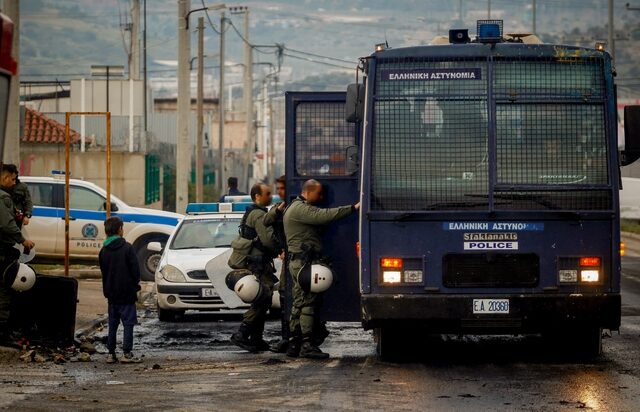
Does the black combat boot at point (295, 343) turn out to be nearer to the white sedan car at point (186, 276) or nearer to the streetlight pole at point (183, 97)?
the white sedan car at point (186, 276)

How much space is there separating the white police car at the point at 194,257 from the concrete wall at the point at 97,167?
22825 mm

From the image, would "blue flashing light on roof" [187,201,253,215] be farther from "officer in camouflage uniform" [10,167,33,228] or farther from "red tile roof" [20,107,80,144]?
"red tile roof" [20,107,80,144]

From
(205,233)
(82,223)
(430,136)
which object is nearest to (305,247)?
(430,136)

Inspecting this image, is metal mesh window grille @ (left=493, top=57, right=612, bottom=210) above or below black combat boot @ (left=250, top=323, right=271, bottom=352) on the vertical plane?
above

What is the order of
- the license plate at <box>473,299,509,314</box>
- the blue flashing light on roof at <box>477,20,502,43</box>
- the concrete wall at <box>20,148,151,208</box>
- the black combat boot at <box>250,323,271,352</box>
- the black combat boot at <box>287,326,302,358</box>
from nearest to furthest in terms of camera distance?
the license plate at <box>473,299,509,314</box>
the blue flashing light on roof at <box>477,20,502,43</box>
the black combat boot at <box>287,326,302,358</box>
the black combat boot at <box>250,323,271,352</box>
the concrete wall at <box>20,148,151,208</box>

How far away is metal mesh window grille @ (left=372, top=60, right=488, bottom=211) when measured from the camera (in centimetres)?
1304

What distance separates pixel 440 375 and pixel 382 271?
43.5 inches

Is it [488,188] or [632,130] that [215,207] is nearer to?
[488,188]

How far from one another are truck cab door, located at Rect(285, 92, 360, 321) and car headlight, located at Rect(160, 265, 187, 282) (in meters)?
4.78

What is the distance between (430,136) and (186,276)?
6632 mm

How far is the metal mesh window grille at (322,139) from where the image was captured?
14.3 metres

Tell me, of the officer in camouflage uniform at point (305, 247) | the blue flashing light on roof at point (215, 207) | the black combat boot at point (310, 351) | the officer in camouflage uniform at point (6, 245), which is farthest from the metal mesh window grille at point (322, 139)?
the blue flashing light on roof at point (215, 207)

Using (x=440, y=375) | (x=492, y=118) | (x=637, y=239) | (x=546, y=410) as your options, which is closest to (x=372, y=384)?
(x=440, y=375)

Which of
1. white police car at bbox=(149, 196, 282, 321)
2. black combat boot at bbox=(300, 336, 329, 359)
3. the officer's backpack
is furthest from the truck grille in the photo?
white police car at bbox=(149, 196, 282, 321)
